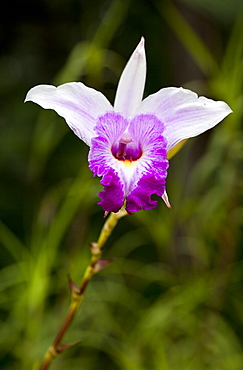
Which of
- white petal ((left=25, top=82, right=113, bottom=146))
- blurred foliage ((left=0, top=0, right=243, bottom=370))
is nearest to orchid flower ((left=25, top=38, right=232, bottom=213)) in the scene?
white petal ((left=25, top=82, right=113, bottom=146))

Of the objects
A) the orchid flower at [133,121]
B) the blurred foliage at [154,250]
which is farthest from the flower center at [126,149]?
the blurred foliage at [154,250]

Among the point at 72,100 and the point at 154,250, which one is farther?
the point at 154,250

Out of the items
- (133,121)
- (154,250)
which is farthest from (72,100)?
(154,250)

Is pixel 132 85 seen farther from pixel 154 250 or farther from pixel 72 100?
pixel 154 250

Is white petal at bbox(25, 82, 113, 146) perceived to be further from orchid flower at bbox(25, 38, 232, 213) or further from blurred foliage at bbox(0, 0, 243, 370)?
Result: blurred foliage at bbox(0, 0, 243, 370)

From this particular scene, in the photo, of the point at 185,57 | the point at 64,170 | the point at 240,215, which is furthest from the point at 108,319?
the point at 185,57

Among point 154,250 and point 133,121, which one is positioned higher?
point 133,121
